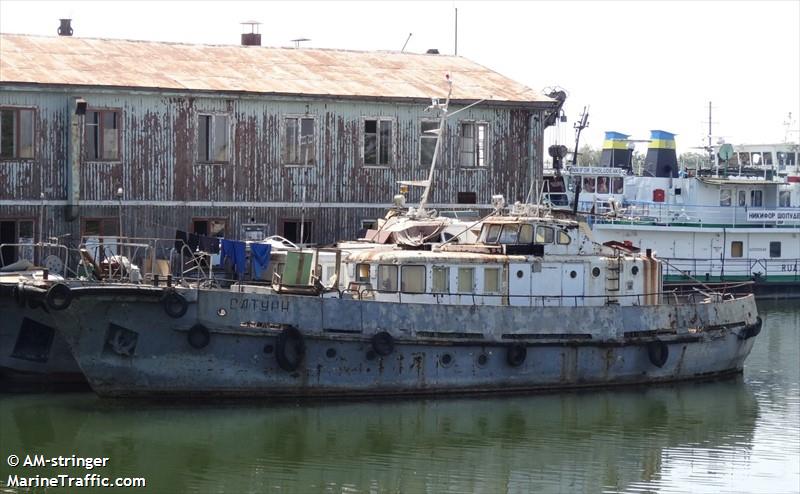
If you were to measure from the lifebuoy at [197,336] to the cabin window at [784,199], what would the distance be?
103 feet

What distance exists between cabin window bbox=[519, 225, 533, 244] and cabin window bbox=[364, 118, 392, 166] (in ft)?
26.8

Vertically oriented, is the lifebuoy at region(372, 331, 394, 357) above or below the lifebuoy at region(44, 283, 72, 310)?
below

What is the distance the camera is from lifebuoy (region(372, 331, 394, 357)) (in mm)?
24578

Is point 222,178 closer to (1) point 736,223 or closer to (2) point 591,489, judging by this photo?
(2) point 591,489

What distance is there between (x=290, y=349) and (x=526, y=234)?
509cm

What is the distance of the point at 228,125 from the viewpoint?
3192cm

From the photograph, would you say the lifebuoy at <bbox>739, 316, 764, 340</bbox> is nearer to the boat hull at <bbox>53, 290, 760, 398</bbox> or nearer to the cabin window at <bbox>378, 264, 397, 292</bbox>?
the boat hull at <bbox>53, 290, 760, 398</bbox>

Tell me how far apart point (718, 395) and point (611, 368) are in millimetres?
2398

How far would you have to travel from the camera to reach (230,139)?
1259 inches

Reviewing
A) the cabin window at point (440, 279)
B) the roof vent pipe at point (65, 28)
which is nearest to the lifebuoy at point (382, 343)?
the cabin window at point (440, 279)

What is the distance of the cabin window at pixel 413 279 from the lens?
83.2ft

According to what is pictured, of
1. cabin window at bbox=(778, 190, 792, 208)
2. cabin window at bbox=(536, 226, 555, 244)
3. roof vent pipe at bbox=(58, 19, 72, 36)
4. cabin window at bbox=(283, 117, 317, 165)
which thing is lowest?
cabin window at bbox=(536, 226, 555, 244)

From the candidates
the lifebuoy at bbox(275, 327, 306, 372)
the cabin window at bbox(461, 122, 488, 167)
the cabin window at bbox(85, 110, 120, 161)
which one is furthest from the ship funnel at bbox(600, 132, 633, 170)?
the lifebuoy at bbox(275, 327, 306, 372)

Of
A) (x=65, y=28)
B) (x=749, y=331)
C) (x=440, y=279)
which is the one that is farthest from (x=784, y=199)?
(x=440, y=279)
